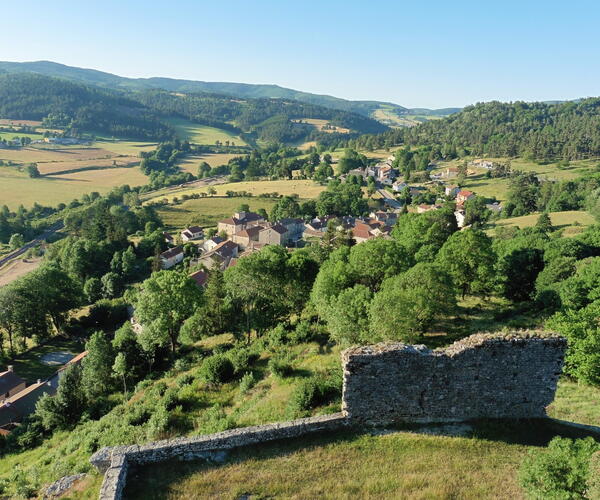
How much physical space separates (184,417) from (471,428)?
14352 millimetres

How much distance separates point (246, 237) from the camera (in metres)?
96.1

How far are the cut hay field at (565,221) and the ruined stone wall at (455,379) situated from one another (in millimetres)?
66901

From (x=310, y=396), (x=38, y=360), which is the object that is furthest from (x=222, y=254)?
(x=310, y=396)

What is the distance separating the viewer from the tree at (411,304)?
23.0m

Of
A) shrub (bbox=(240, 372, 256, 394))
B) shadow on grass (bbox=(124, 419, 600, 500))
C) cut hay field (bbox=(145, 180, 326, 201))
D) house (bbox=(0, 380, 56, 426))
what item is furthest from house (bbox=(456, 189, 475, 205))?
shadow on grass (bbox=(124, 419, 600, 500))

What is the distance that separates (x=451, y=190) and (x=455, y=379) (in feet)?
436

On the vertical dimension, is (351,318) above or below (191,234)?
above

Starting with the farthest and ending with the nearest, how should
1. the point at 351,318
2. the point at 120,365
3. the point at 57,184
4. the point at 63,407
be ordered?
1. the point at 57,184
2. the point at 120,365
3. the point at 63,407
4. the point at 351,318

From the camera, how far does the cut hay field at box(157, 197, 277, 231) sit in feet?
388

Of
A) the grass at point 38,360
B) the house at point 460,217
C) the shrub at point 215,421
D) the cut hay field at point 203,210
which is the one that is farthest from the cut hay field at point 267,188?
the shrub at point 215,421

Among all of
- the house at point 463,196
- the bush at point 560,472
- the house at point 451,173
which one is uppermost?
the house at point 451,173

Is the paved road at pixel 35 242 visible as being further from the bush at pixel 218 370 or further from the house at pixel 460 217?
the house at pixel 460 217

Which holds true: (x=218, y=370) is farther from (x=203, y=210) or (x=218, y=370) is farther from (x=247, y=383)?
(x=203, y=210)

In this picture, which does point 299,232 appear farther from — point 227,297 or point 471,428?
point 471,428
